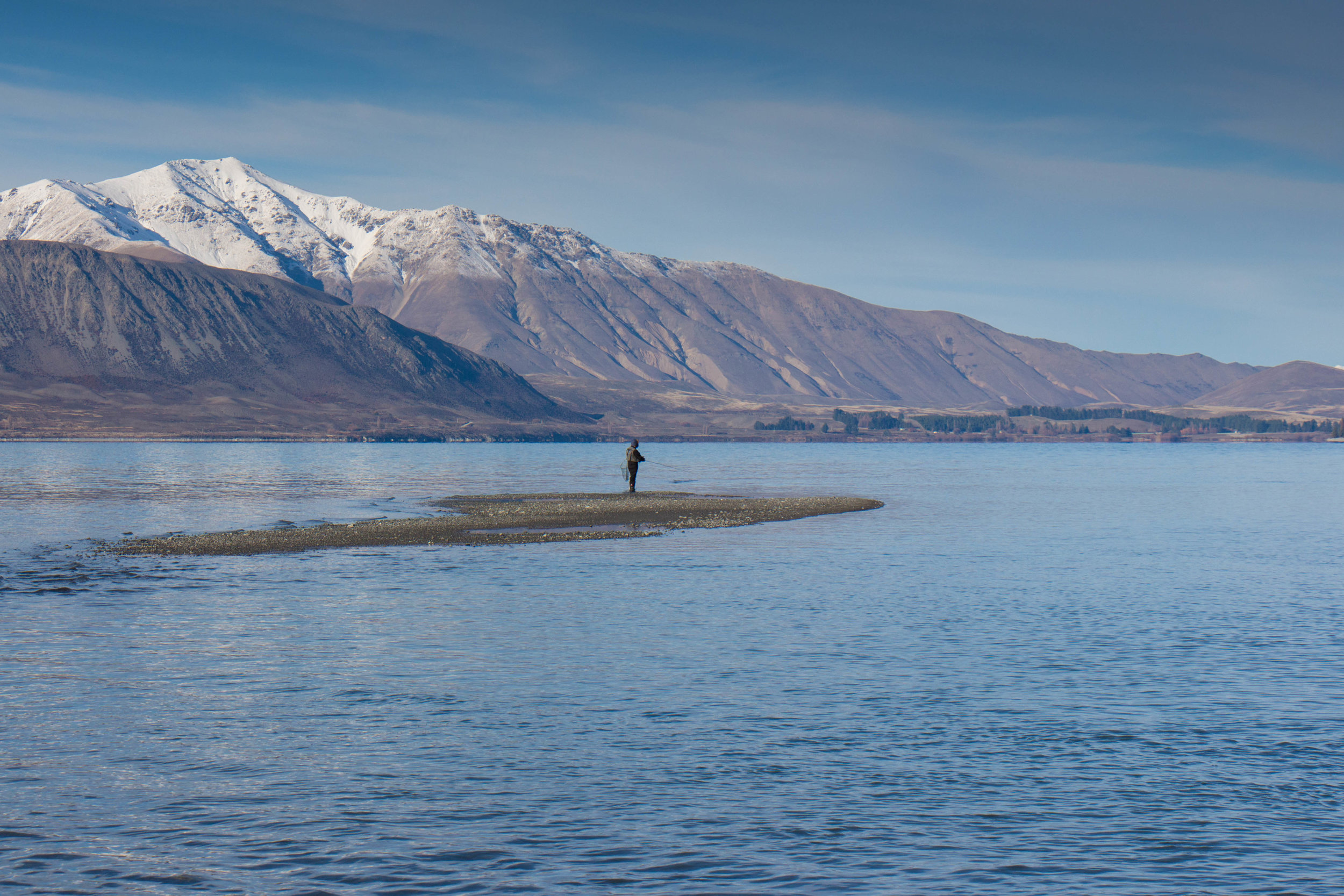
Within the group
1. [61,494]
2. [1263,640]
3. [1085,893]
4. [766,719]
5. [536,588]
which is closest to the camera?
[1085,893]

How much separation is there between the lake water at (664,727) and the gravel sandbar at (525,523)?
6176 mm

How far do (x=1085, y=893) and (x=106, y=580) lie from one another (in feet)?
124

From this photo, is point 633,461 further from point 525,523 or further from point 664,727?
point 664,727

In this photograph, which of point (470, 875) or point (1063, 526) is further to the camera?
point (1063, 526)

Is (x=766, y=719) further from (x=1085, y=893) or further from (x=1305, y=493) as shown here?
(x=1305, y=493)

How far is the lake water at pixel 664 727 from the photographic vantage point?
Result: 1539 cm

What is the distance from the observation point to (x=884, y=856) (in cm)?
1555

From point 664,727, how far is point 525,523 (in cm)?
4629

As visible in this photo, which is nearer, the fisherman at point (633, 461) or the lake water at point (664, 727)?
the lake water at point (664, 727)

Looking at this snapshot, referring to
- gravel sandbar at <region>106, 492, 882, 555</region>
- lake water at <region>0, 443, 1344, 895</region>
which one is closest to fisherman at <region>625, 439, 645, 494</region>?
gravel sandbar at <region>106, 492, 882, 555</region>

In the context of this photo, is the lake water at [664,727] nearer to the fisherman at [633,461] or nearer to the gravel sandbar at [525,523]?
the gravel sandbar at [525,523]

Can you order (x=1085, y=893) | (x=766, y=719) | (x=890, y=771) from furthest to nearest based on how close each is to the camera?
(x=766, y=719), (x=890, y=771), (x=1085, y=893)

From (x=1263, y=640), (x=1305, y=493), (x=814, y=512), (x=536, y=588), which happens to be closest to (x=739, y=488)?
(x=814, y=512)

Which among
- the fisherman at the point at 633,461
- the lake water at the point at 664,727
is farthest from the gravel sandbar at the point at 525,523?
the lake water at the point at 664,727
